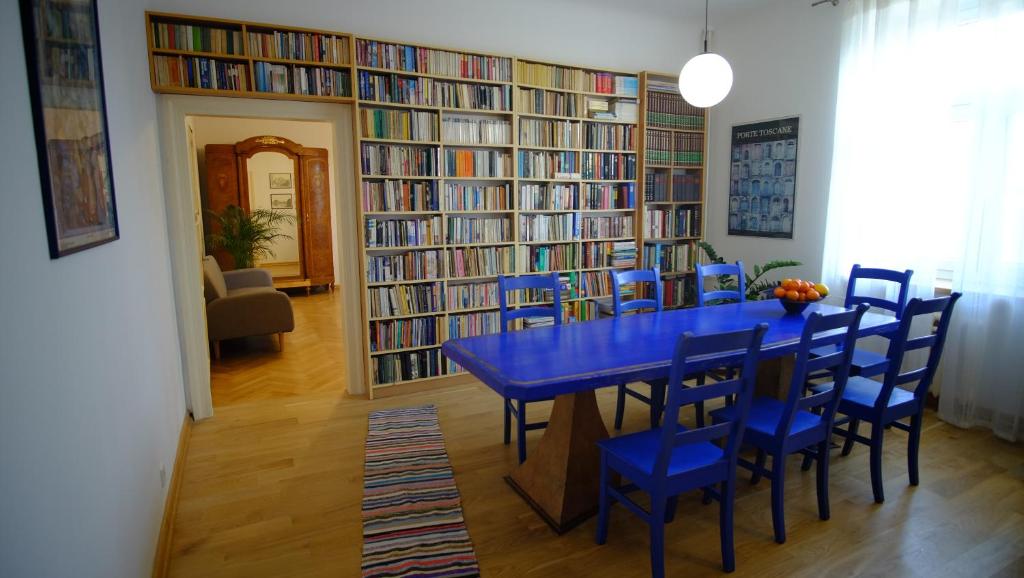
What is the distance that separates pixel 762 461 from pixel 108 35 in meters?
3.61

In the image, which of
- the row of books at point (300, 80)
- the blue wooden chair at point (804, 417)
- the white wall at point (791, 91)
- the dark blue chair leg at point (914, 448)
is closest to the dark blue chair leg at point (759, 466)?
the blue wooden chair at point (804, 417)

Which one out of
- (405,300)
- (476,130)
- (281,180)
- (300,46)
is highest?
(300,46)

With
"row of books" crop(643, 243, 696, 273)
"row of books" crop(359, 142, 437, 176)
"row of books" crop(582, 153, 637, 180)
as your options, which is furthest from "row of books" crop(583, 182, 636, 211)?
"row of books" crop(359, 142, 437, 176)

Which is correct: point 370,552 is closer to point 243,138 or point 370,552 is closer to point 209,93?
point 209,93

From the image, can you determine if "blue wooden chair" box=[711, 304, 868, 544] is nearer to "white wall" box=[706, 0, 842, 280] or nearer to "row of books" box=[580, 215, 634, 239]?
"white wall" box=[706, 0, 842, 280]

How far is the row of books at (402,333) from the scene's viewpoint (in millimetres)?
4273

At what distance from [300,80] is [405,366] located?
226 cm

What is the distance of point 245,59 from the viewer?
11.9ft

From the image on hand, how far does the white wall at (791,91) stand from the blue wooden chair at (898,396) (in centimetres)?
207

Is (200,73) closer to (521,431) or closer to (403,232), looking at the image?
(403,232)

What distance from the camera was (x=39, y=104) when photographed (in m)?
1.25

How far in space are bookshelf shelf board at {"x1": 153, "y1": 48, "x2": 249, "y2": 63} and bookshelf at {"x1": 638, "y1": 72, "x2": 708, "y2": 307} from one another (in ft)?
11.3

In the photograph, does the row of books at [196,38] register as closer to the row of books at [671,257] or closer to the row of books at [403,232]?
the row of books at [403,232]

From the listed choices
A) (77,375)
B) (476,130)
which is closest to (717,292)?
(476,130)
